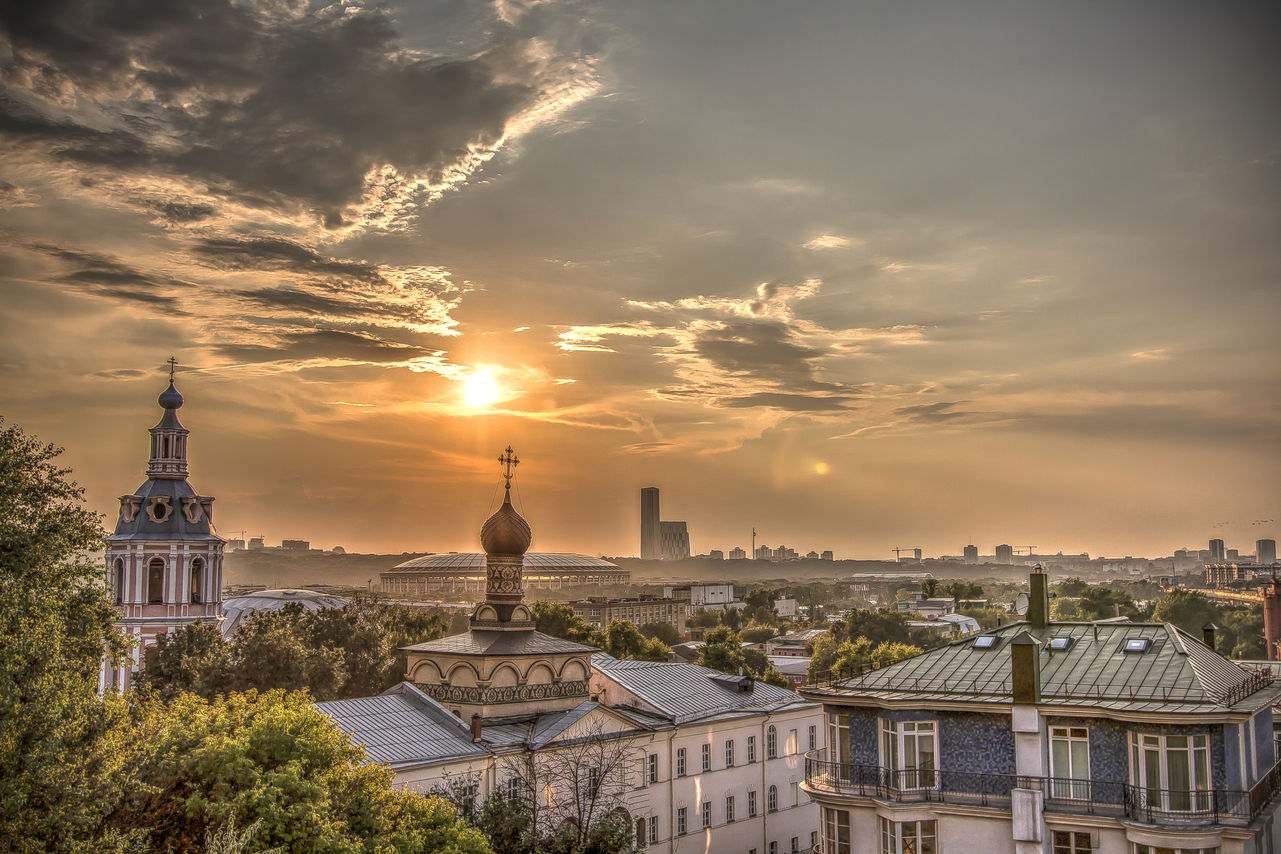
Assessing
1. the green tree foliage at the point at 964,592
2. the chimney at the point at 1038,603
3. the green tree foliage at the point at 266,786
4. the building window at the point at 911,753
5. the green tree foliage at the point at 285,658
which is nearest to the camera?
the green tree foliage at the point at 266,786

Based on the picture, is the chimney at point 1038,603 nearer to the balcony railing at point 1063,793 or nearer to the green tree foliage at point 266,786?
the balcony railing at point 1063,793

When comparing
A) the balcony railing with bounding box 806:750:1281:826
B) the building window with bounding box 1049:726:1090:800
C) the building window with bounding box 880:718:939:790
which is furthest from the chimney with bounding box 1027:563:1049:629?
the balcony railing with bounding box 806:750:1281:826

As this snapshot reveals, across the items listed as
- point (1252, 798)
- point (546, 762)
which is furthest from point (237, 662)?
point (1252, 798)

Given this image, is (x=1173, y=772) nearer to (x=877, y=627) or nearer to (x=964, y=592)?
(x=877, y=627)

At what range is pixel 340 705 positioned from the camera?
40.4m

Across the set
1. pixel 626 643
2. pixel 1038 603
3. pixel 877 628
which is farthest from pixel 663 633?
pixel 1038 603

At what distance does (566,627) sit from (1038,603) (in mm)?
51738

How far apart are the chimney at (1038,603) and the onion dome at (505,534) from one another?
2385cm

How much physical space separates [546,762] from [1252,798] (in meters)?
24.3

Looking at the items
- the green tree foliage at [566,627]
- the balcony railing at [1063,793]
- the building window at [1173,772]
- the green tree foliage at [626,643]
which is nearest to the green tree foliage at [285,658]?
the green tree foliage at [566,627]

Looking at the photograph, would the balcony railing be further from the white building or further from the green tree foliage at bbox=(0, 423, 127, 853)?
the green tree foliage at bbox=(0, 423, 127, 853)

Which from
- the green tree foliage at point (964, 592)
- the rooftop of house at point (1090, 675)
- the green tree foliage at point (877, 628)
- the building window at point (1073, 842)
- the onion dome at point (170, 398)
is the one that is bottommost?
the green tree foliage at point (877, 628)

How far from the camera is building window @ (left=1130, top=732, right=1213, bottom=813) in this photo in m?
27.9

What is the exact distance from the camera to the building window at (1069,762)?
29703mm
